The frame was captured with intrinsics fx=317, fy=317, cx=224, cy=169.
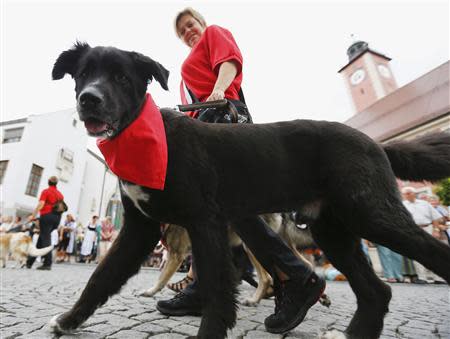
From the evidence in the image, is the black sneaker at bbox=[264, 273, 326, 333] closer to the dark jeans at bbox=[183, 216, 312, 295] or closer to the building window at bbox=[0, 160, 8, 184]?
the dark jeans at bbox=[183, 216, 312, 295]

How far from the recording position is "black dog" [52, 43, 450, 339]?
1.91 m

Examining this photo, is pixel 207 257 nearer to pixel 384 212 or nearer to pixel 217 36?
pixel 384 212

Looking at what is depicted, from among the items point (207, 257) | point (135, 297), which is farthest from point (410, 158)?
point (135, 297)

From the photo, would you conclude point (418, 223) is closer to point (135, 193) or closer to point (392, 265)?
point (392, 265)

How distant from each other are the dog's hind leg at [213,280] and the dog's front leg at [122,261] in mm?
650

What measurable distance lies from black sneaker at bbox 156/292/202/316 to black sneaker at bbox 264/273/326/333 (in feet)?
2.26

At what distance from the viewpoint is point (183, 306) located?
288 cm

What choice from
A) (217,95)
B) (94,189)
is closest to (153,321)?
(217,95)

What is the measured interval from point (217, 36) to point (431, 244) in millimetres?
2451

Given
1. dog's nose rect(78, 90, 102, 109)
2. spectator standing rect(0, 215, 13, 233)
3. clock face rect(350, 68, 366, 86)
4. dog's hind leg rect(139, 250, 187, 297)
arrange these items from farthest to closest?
clock face rect(350, 68, 366, 86) → spectator standing rect(0, 215, 13, 233) → dog's hind leg rect(139, 250, 187, 297) → dog's nose rect(78, 90, 102, 109)

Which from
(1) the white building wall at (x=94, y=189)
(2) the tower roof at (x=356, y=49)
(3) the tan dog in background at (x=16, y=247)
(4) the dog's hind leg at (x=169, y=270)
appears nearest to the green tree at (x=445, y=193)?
(4) the dog's hind leg at (x=169, y=270)

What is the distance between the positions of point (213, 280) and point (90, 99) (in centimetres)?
133

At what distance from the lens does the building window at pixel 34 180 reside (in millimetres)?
27062

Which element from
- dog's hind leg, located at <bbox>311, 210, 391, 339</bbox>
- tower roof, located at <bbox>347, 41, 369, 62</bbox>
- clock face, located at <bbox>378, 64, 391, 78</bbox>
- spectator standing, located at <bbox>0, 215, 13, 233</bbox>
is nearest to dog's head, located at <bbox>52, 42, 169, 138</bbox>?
dog's hind leg, located at <bbox>311, 210, 391, 339</bbox>
